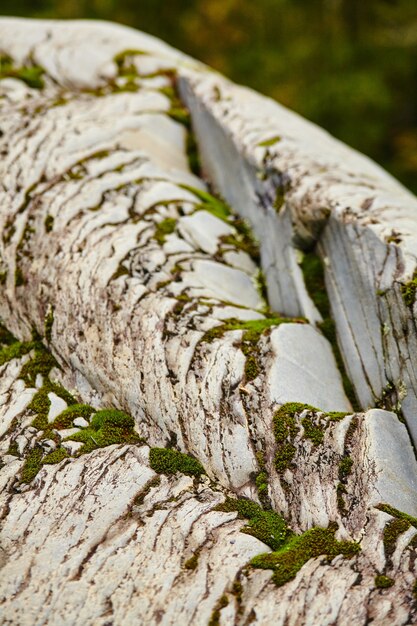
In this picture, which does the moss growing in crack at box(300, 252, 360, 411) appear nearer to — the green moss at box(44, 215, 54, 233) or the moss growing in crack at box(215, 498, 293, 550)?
the moss growing in crack at box(215, 498, 293, 550)

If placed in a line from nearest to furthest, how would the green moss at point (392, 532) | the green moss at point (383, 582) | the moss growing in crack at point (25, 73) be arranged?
1. the green moss at point (383, 582)
2. the green moss at point (392, 532)
3. the moss growing in crack at point (25, 73)

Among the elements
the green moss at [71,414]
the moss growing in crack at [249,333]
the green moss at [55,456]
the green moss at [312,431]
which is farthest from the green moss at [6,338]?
the green moss at [312,431]

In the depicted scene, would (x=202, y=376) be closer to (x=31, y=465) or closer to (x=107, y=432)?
(x=107, y=432)

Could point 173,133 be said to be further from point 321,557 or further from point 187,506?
point 321,557

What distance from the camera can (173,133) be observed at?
1051 cm

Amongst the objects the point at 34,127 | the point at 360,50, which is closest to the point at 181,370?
the point at 34,127

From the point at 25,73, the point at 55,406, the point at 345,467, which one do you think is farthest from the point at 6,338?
the point at 25,73

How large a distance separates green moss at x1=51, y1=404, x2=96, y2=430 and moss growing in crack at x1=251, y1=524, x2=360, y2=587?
8.35ft

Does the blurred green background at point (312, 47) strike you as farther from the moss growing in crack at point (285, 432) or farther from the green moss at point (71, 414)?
the moss growing in crack at point (285, 432)

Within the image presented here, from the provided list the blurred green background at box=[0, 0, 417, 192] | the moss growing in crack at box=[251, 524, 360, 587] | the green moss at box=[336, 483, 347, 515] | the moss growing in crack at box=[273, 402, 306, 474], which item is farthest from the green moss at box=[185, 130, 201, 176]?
the blurred green background at box=[0, 0, 417, 192]

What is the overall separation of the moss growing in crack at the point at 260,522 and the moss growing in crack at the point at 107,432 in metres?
1.25

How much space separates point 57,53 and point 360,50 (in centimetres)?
1973

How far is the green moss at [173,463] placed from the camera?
6.12 metres

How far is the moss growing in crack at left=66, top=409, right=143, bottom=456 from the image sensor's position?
20.8ft
